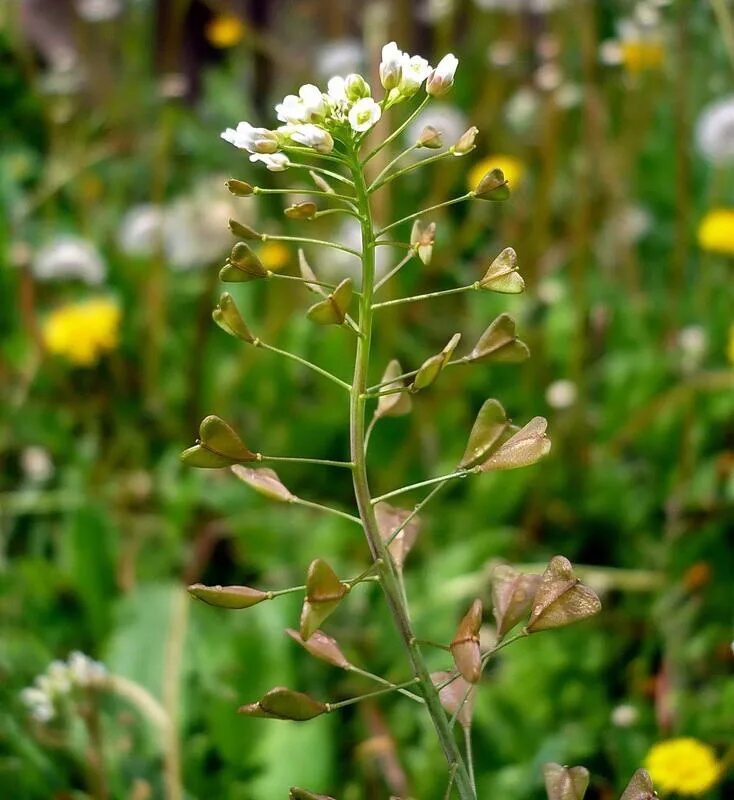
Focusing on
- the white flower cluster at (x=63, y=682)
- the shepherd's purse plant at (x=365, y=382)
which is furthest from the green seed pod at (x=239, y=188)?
the white flower cluster at (x=63, y=682)

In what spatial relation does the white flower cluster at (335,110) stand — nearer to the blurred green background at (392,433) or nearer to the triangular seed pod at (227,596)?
the triangular seed pod at (227,596)

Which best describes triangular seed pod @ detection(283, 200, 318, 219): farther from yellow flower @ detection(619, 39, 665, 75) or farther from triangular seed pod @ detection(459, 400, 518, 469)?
yellow flower @ detection(619, 39, 665, 75)

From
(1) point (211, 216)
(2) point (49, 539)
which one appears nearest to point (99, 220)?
(1) point (211, 216)

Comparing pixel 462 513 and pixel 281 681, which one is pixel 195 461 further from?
pixel 462 513

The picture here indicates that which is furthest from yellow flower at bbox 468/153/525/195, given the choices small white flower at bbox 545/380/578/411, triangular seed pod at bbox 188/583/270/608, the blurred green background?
triangular seed pod at bbox 188/583/270/608

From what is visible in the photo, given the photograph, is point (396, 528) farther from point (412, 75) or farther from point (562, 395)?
point (562, 395)
